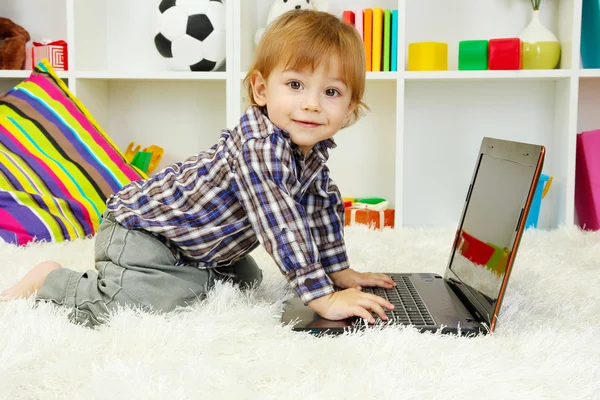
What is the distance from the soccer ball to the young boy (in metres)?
0.97

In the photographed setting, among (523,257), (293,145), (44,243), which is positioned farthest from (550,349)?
(44,243)

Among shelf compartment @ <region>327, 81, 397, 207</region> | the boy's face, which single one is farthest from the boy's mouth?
shelf compartment @ <region>327, 81, 397, 207</region>

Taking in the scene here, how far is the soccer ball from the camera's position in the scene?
6.68 feet

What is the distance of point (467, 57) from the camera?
198 cm

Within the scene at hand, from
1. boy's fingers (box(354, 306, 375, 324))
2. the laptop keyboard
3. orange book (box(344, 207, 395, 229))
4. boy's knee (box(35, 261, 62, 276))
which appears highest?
boy's knee (box(35, 261, 62, 276))

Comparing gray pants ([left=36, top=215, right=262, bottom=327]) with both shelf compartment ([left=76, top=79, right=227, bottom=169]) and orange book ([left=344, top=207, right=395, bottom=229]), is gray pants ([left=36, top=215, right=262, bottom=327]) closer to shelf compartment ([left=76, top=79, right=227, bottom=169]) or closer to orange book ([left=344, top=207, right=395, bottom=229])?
orange book ([left=344, top=207, right=395, bottom=229])

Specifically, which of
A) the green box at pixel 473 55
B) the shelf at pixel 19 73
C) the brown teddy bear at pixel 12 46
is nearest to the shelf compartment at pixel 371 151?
the green box at pixel 473 55

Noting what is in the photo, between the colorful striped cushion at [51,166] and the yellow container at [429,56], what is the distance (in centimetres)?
85

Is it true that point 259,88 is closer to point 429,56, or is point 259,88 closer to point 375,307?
point 375,307

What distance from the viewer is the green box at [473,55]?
196 centimetres

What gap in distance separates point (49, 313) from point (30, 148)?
0.88 m

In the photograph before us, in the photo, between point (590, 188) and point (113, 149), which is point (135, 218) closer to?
point (113, 149)

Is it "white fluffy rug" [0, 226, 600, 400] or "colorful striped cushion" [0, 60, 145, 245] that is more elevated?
"colorful striped cushion" [0, 60, 145, 245]

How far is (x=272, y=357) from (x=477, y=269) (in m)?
0.39
